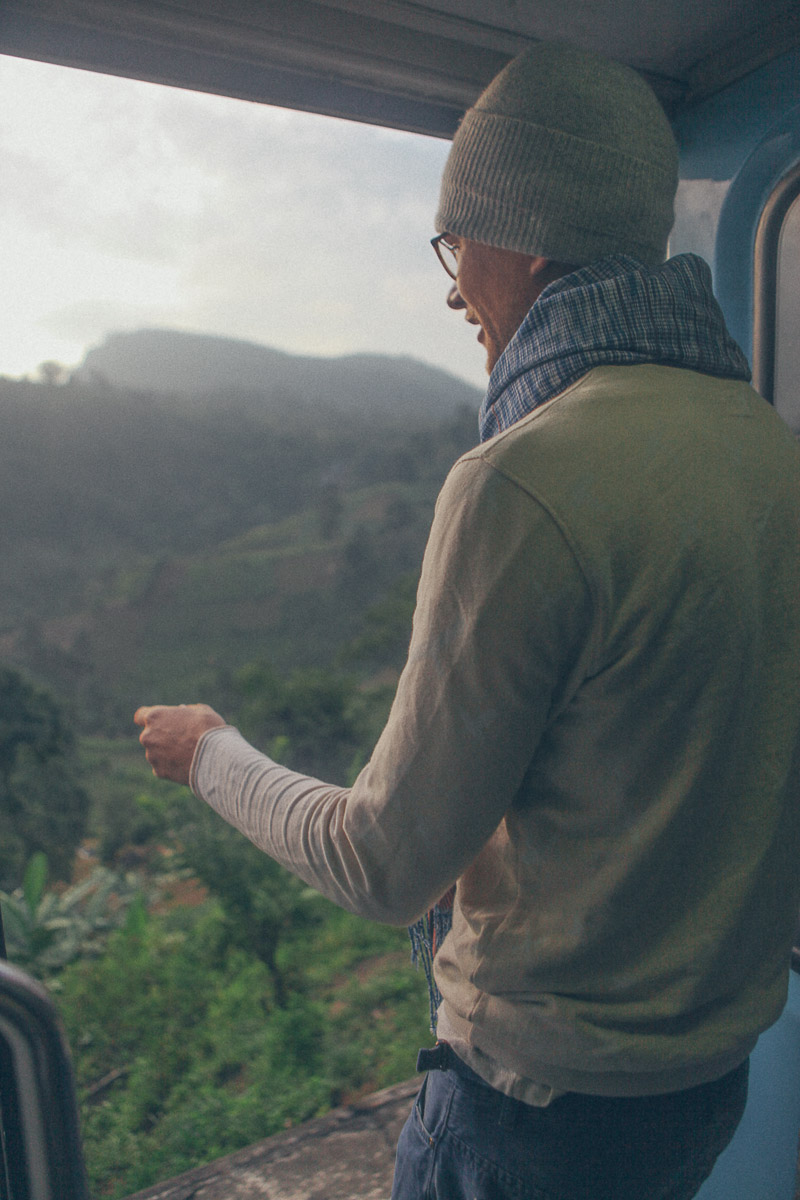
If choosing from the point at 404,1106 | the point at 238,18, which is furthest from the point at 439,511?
the point at 404,1106

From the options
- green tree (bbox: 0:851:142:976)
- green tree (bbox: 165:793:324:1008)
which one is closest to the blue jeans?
green tree (bbox: 165:793:324:1008)

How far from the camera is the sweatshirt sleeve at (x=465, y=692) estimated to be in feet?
2.33

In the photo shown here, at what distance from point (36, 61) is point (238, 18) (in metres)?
0.31

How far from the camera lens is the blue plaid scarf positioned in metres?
0.82

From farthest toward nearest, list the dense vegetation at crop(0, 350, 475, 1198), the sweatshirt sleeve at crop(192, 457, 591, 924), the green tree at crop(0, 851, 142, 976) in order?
1. the green tree at crop(0, 851, 142, 976)
2. the dense vegetation at crop(0, 350, 475, 1198)
3. the sweatshirt sleeve at crop(192, 457, 591, 924)

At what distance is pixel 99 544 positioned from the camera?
1961cm

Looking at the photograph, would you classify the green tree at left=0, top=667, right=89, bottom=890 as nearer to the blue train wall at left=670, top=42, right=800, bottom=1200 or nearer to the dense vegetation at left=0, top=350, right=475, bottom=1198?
the dense vegetation at left=0, top=350, right=475, bottom=1198

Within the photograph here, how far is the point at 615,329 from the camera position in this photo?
824mm

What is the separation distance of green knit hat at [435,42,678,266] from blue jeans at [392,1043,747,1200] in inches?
36.0

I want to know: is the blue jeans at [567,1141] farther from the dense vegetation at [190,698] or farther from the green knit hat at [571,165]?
the dense vegetation at [190,698]

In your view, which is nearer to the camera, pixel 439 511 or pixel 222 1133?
pixel 439 511

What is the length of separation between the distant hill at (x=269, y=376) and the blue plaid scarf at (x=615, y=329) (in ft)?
79.0

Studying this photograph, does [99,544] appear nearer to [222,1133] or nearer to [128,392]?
[128,392]

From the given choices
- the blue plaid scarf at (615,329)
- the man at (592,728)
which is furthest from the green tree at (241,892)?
the blue plaid scarf at (615,329)
